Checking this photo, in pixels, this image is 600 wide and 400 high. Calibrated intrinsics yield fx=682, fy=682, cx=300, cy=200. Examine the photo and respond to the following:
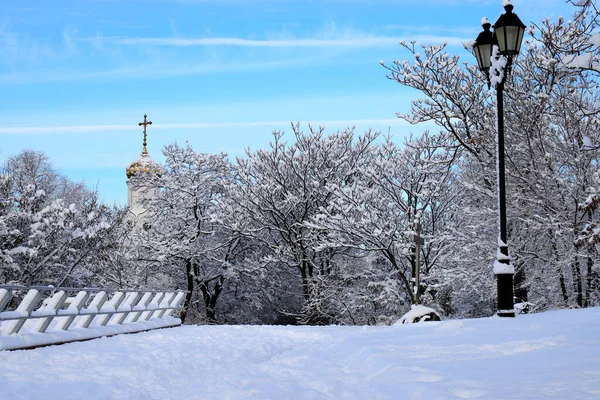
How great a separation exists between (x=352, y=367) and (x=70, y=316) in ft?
23.4

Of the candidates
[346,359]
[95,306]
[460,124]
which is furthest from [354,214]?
[346,359]

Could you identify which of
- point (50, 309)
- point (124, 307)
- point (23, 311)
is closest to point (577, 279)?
point (124, 307)

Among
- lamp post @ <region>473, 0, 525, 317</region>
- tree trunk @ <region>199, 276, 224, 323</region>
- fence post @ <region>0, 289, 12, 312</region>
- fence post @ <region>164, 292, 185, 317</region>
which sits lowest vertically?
tree trunk @ <region>199, 276, 224, 323</region>

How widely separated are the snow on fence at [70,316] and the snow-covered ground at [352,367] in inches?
20.5

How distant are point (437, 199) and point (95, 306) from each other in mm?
17917

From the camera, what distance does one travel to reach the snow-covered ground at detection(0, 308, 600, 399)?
580cm

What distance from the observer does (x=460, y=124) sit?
23.5m

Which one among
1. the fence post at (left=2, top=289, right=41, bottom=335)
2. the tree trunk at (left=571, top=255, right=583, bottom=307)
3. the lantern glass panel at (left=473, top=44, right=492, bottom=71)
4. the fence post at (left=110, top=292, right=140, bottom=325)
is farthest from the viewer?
the tree trunk at (left=571, top=255, right=583, bottom=307)

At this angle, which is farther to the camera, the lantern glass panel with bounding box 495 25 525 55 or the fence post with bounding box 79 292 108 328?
the fence post with bounding box 79 292 108 328

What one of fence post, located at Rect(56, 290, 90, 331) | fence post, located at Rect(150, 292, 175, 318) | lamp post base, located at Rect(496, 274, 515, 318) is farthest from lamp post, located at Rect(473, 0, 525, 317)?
fence post, located at Rect(150, 292, 175, 318)

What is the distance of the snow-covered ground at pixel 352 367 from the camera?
19.0ft

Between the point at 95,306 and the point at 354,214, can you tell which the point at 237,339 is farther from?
the point at 354,214

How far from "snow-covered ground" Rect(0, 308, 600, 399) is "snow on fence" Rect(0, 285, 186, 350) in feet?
1.71

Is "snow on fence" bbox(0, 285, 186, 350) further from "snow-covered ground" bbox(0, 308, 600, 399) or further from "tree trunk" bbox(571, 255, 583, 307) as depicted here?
"tree trunk" bbox(571, 255, 583, 307)
